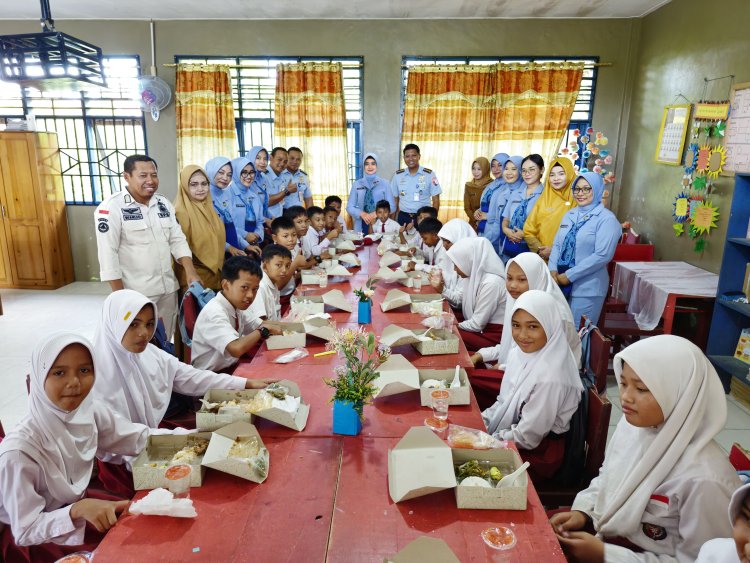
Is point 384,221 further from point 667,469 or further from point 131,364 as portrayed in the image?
point 667,469

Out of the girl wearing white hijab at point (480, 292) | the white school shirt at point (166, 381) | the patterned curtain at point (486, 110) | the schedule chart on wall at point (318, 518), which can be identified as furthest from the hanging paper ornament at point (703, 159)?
the white school shirt at point (166, 381)

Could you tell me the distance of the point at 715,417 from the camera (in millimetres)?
1423

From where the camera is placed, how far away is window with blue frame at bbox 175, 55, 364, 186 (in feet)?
21.4

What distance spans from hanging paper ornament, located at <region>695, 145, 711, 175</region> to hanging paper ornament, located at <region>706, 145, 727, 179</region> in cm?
4

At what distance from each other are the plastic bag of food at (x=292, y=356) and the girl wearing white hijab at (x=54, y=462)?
83 centimetres

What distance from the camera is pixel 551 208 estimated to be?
4.65 meters

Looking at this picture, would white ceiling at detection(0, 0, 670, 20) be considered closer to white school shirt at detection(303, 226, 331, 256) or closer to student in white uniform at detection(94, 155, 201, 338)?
white school shirt at detection(303, 226, 331, 256)

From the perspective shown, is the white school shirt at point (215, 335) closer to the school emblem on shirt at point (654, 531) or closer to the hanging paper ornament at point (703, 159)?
the school emblem on shirt at point (654, 531)

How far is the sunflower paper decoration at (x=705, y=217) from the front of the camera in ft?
14.7

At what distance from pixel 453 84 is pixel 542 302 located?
5.07m

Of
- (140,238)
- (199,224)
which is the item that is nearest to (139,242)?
(140,238)

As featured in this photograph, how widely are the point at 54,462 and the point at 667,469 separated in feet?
5.93

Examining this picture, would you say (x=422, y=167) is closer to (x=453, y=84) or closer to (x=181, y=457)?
(x=453, y=84)

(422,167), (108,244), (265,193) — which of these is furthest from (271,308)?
(422,167)
